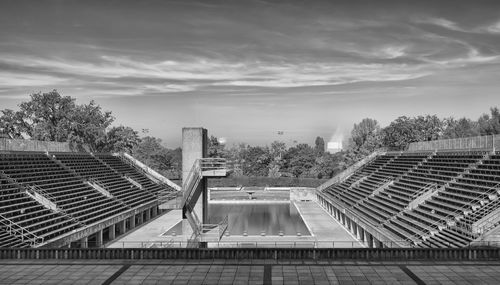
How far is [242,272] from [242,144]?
287ft

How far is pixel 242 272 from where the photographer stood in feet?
39.9

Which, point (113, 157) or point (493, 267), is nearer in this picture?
point (493, 267)

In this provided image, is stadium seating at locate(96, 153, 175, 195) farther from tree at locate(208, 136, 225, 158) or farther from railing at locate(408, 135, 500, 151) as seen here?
tree at locate(208, 136, 225, 158)

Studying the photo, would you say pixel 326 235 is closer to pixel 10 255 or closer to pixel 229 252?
pixel 229 252

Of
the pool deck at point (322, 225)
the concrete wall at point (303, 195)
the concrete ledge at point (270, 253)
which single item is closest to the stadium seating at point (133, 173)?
the pool deck at point (322, 225)

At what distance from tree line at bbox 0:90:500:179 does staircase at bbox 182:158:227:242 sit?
34.5 metres

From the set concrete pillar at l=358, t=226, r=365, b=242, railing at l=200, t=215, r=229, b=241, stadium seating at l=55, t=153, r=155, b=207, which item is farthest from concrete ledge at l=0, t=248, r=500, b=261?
stadium seating at l=55, t=153, r=155, b=207

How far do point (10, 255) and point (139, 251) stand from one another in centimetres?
414

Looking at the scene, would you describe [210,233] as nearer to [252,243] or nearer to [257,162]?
[252,243]

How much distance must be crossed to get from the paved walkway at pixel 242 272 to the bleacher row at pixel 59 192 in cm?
898

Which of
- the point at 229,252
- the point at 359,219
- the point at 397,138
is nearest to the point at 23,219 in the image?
the point at 229,252

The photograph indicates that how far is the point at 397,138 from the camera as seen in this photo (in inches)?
2623

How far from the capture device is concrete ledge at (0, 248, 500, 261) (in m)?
13.3

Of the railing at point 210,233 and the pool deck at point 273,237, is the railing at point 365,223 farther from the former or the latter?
the railing at point 210,233
